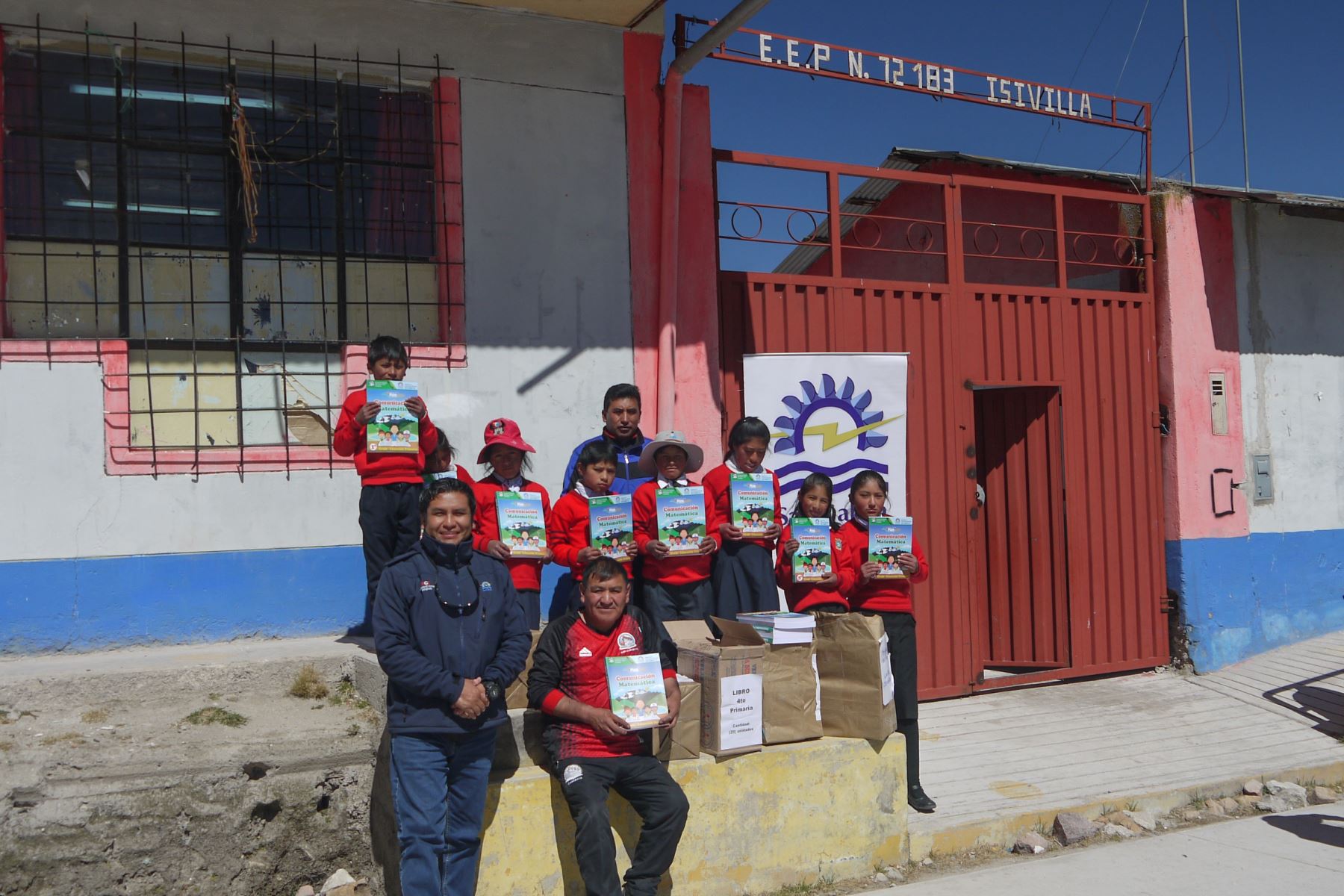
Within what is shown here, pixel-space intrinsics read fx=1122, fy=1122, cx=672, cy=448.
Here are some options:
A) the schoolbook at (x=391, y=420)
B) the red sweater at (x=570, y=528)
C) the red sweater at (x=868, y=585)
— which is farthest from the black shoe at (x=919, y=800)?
the schoolbook at (x=391, y=420)

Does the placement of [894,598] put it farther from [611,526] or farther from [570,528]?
[570,528]

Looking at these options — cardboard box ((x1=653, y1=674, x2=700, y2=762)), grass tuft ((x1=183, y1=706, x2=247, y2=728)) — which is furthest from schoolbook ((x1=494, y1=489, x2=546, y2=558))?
grass tuft ((x1=183, y1=706, x2=247, y2=728))

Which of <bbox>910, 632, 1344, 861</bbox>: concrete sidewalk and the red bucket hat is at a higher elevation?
the red bucket hat

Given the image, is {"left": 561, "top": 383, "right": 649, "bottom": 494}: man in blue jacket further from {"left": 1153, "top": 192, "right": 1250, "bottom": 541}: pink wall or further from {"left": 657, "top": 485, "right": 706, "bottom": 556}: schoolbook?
{"left": 1153, "top": 192, "right": 1250, "bottom": 541}: pink wall

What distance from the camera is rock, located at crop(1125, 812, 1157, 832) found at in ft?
19.7

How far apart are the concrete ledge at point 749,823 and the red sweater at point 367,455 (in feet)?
5.02

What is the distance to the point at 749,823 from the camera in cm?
500

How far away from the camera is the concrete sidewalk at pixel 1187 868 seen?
497cm

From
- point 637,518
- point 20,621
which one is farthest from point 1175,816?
point 20,621

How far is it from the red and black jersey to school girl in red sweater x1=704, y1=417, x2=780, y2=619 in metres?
1.12

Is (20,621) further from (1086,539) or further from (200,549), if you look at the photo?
(1086,539)

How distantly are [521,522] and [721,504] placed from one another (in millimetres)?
1047

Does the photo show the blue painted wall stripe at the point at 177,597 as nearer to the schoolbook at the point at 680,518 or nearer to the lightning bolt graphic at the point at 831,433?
the schoolbook at the point at 680,518

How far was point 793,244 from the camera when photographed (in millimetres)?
7406
